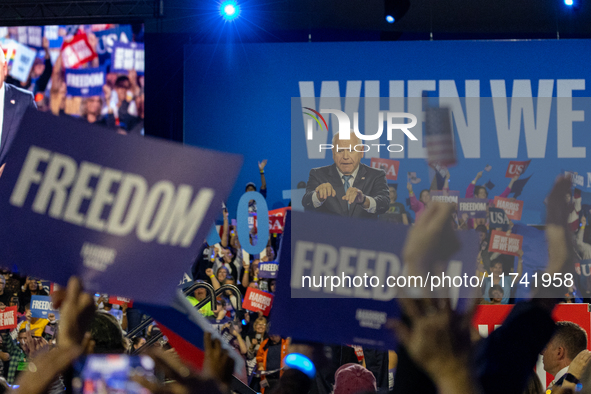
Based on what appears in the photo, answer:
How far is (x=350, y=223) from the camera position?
1.70 m

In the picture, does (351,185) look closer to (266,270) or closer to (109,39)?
(266,270)

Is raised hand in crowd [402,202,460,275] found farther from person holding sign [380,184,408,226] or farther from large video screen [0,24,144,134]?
large video screen [0,24,144,134]

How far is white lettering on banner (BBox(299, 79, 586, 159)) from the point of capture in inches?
240

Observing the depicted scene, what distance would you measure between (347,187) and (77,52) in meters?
3.17

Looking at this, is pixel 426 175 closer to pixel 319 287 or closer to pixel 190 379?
pixel 319 287

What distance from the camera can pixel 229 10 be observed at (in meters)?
6.38

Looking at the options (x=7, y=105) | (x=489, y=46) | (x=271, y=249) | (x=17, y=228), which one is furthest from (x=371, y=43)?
(x=17, y=228)

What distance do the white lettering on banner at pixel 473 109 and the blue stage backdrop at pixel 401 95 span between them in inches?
0.4

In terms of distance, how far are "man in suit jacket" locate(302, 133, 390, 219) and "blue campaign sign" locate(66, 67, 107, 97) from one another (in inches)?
95.4

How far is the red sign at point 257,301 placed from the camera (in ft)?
19.0

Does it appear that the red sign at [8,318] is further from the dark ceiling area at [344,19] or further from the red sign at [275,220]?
the dark ceiling area at [344,19]

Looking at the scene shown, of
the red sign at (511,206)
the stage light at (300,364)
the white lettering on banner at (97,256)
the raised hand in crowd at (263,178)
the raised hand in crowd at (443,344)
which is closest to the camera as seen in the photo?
the raised hand in crowd at (443,344)

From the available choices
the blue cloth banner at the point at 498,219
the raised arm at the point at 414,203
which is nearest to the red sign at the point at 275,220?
the raised arm at the point at 414,203

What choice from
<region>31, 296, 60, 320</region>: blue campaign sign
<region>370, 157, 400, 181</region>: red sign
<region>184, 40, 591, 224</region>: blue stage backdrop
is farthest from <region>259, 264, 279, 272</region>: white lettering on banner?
<region>31, 296, 60, 320</region>: blue campaign sign
